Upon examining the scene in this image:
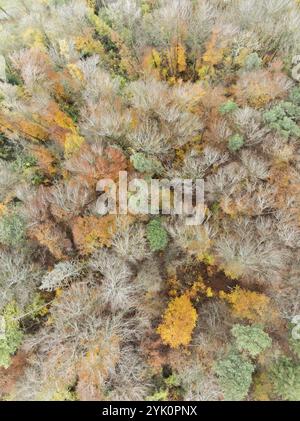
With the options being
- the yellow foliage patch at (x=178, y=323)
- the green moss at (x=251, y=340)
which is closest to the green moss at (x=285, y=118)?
the green moss at (x=251, y=340)

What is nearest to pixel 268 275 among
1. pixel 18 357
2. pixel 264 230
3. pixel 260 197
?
pixel 264 230

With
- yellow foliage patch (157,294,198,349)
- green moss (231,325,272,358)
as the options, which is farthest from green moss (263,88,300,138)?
yellow foliage patch (157,294,198,349)

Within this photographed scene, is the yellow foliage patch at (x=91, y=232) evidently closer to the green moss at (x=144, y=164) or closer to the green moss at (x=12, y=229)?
the green moss at (x=12, y=229)

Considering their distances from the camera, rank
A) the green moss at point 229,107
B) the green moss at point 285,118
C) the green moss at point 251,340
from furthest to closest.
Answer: the green moss at point 229,107, the green moss at point 285,118, the green moss at point 251,340

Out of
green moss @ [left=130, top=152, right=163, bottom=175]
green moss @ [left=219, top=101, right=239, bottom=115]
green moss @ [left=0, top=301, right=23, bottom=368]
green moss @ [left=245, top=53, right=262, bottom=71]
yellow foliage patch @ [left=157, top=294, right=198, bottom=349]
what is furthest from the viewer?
green moss @ [left=245, top=53, right=262, bottom=71]

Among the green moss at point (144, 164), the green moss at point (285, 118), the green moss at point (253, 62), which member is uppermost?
the green moss at point (253, 62)

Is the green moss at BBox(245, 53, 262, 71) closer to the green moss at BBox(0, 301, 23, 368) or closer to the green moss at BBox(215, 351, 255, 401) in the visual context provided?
the green moss at BBox(215, 351, 255, 401)

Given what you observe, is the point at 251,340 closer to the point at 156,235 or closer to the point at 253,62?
the point at 156,235

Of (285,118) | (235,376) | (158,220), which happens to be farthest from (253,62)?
(235,376)

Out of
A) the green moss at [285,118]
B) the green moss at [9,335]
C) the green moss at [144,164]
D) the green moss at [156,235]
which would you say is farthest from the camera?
the green moss at [285,118]

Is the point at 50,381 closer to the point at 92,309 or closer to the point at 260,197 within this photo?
the point at 92,309

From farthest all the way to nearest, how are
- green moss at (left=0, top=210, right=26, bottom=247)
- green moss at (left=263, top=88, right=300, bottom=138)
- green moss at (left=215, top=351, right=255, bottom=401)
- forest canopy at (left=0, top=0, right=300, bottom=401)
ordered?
green moss at (left=263, top=88, right=300, bottom=138) < green moss at (left=0, top=210, right=26, bottom=247) < forest canopy at (left=0, top=0, right=300, bottom=401) < green moss at (left=215, top=351, right=255, bottom=401)
